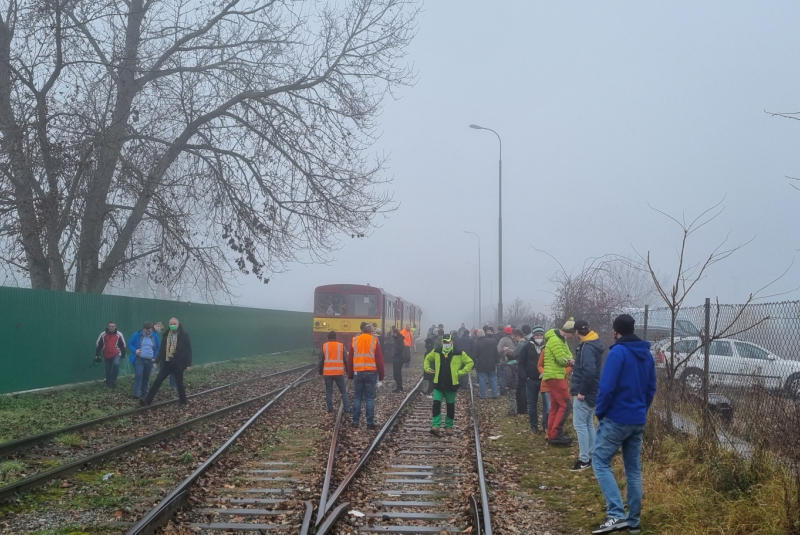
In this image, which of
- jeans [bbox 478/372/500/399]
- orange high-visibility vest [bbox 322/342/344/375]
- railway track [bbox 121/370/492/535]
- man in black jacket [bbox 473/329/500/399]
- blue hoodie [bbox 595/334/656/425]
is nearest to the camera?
blue hoodie [bbox 595/334/656/425]

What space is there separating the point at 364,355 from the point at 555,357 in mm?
3306

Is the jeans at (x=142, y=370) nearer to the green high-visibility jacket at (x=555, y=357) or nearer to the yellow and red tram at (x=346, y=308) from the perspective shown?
the green high-visibility jacket at (x=555, y=357)

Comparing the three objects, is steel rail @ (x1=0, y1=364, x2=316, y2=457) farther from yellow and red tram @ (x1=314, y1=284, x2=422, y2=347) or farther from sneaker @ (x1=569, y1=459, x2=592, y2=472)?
yellow and red tram @ (x1=314, y1=284, x2=422, y2=347)

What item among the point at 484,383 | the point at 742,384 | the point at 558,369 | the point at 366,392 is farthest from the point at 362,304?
the point at 742,384

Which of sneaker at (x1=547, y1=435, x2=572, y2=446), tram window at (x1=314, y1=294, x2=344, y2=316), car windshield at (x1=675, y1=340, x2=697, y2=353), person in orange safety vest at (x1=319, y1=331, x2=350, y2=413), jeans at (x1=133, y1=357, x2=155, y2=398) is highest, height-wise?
tram window at (x1=314, y1=294, x2=344, y2=316)

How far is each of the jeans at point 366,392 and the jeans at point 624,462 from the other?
610cm

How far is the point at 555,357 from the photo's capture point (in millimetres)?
10359

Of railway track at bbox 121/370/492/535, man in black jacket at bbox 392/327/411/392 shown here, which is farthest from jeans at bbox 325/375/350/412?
man in black jacket at bbox 392/327/411/392

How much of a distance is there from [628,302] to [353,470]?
58.9 feet

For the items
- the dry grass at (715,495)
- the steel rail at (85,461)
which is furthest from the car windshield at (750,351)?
the steel rail at (85,461)

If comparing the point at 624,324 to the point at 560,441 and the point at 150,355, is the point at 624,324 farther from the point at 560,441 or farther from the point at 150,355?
the point at 150,355

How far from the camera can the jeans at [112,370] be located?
16312 mm

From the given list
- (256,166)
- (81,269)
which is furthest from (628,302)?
(81,269)

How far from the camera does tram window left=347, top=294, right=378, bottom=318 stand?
2741cm
